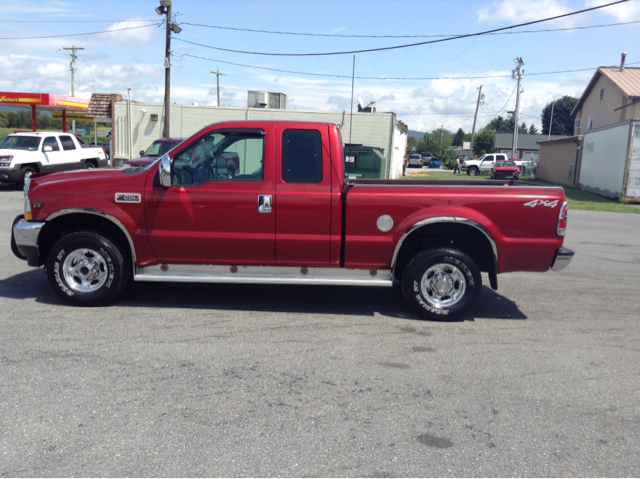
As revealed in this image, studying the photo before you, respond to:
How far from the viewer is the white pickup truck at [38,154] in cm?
1950

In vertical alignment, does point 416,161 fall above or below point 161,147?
Result: below

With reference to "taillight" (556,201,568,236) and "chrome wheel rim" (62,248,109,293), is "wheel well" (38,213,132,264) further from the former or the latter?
"taillight" (556,201,568,236)

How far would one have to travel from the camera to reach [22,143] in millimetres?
20234

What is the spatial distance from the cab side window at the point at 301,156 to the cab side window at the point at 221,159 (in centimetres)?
26

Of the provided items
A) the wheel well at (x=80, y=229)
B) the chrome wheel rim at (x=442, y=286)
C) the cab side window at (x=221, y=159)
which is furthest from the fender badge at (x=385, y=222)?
the wheel well at (x=80, y=229)

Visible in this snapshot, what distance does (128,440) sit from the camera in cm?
364

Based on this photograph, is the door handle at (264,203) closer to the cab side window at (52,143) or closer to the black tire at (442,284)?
the black tire at (442,284)

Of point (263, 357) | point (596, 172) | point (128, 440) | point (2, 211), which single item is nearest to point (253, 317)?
point (263, 357)

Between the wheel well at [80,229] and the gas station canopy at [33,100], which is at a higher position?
the gas station canopy at [33,100]

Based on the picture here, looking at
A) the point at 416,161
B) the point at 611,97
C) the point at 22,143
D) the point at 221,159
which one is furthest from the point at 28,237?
the point at 416,161

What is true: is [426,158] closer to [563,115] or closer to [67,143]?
[563,115]

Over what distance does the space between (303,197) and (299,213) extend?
0.55ft

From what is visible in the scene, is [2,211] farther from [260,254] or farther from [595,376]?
[595,376]

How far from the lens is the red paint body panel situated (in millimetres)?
6078
